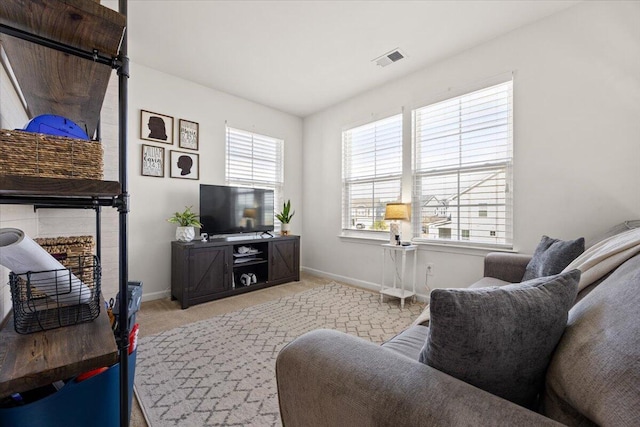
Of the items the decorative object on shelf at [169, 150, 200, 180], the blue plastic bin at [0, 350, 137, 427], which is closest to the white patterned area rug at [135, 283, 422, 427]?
the blue plastic bin at [0, 350, 137, 427]

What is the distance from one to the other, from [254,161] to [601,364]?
408cm

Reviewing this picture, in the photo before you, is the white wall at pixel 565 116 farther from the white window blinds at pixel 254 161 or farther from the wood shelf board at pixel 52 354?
the wood shelf board at pixel 52 354

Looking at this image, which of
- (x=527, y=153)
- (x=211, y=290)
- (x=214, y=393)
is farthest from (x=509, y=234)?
(x=211, y=290)

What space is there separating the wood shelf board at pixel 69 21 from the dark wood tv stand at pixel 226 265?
8.26ft

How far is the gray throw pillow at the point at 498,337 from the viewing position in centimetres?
66

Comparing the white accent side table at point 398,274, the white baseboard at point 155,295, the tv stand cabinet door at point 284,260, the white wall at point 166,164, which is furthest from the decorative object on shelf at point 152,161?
the white accent side table at point 398,274

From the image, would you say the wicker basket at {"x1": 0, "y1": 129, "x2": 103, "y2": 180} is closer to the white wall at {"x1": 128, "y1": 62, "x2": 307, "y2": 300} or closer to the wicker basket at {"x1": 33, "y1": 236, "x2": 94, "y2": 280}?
the wicker basket at {"x1": 33, "y1": 236, "x2": 94, "y2": 280}

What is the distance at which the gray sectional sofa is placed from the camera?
0.53 meters

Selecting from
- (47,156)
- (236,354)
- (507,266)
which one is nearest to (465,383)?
(47,156)

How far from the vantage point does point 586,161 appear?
2221mm

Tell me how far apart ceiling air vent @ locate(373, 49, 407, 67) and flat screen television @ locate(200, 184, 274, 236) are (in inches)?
85.4

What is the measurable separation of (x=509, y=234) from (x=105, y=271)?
3577 millimetres

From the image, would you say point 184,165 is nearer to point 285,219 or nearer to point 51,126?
point 285,219

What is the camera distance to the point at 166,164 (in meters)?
3.32
